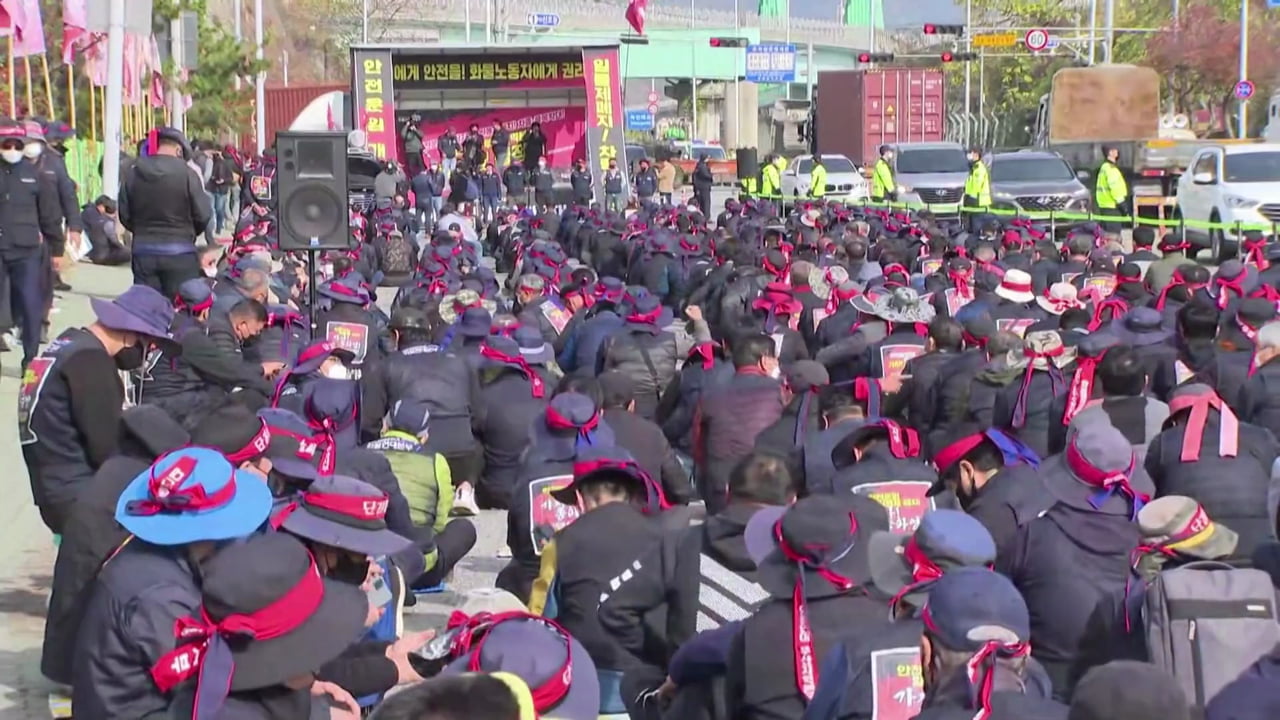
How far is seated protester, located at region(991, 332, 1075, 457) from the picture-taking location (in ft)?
31.8

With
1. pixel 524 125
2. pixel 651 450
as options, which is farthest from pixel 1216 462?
pixel 524 125

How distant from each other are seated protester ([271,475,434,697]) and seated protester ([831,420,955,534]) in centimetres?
203

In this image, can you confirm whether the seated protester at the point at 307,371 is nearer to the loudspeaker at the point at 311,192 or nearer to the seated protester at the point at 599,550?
the seated protester at the point at 599,550

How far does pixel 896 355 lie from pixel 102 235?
1579 centimetres

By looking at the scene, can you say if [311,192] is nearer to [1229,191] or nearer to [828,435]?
[828,435]

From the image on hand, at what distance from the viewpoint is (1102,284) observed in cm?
1534

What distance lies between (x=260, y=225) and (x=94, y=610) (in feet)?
58.8

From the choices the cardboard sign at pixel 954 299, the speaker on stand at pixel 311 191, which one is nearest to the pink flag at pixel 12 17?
the speaker on stand at pixel 311 191

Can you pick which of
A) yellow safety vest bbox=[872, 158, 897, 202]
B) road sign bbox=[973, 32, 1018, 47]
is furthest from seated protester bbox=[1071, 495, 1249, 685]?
road sign bbox=[973, 32, 1018, 47]

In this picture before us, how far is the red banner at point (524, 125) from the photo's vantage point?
42094 mm

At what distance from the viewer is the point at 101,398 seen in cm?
750

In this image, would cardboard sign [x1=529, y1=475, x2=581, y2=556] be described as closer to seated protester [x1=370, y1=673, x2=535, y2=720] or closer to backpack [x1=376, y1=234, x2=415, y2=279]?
seated protester [x1=370, y1=673, x2=535, y2=720]

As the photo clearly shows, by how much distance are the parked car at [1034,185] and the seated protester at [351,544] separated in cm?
2684

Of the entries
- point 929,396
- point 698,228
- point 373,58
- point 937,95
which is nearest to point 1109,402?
point 929,396
